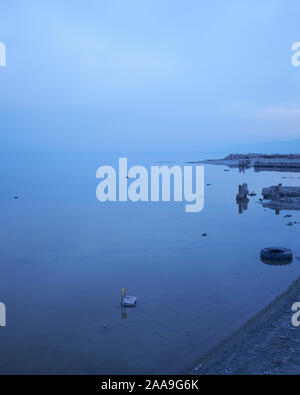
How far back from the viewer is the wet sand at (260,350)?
912cm

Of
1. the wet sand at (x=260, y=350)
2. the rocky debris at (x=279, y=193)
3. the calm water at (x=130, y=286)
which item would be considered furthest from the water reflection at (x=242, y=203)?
the wet sand at (x=260, y=350)

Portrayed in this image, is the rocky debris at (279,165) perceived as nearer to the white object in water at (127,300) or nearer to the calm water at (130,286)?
the calm water at (130,286)

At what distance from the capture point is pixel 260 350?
1003 centimetres

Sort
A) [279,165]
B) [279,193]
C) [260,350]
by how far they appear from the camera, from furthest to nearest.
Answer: [279,165], [279,193], [260,350]

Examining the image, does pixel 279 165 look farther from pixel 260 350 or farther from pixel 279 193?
pixel 260 350

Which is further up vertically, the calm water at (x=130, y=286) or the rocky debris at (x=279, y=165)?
the rocky debris at (x=279, y=165)

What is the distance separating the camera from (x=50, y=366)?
10.2m

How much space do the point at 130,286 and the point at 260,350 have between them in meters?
7.44

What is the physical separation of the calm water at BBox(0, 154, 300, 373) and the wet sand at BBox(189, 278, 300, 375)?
59 centimetres

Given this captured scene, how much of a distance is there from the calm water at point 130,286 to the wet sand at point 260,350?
589 millimetres

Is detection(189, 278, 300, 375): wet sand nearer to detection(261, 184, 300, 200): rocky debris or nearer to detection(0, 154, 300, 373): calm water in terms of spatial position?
detection(0, 154, 300, 373): calm water

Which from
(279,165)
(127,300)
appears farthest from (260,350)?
(279,165)

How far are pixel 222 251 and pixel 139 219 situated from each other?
13.1 meters
